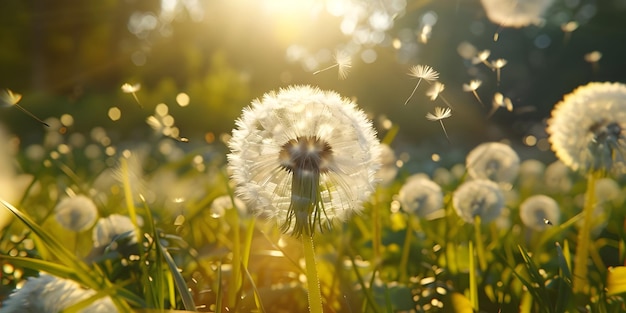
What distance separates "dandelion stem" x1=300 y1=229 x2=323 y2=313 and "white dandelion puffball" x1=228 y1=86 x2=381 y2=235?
0.17 ft

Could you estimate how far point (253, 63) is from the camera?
2281 centimetres

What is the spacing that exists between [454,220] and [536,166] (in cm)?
243

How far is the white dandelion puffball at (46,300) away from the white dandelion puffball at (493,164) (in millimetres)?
1499

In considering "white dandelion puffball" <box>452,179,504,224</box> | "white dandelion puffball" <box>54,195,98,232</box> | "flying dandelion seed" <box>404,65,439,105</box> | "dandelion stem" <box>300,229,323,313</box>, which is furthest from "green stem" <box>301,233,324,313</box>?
"white dandelion puffball" <box>54,195,98,232</box>

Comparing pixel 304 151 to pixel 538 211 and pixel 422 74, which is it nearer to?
pixel 422 74

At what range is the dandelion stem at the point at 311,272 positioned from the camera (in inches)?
39.9

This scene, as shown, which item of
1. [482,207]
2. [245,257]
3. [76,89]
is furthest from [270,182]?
[76,89]

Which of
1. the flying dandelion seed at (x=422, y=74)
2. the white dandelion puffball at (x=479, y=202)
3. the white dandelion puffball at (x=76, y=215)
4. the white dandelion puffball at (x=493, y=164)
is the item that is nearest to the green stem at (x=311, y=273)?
the flying dandelion seed at (x=422, y=74)

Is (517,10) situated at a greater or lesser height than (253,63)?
lesser

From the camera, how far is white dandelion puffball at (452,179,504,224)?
1.88 meters

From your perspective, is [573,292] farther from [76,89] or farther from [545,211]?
[76,89]

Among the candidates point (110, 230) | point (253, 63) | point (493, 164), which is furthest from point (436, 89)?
point (253, 63)

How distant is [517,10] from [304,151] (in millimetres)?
1030

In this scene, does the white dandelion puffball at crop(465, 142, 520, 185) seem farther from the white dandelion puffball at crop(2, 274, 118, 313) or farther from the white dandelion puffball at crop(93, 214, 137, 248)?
the white dandelion puffball at crop(2, 274, 118, 313)
